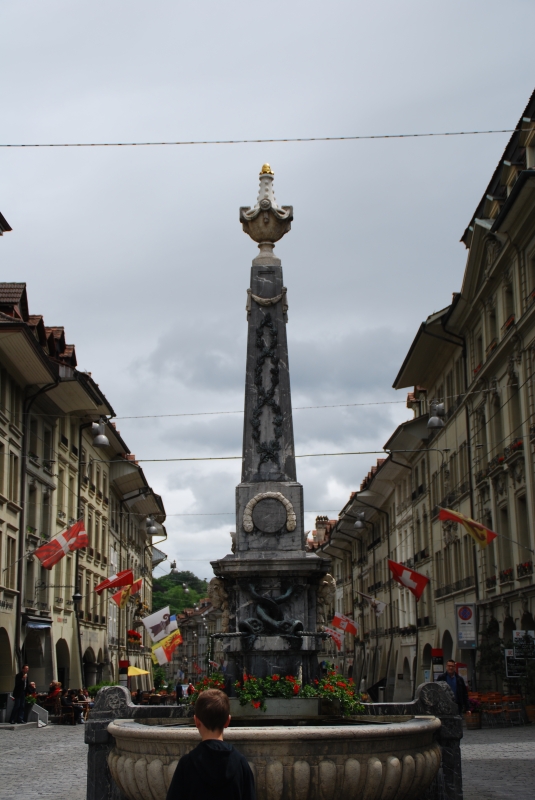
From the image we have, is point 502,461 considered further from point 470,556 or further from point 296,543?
point 296,543

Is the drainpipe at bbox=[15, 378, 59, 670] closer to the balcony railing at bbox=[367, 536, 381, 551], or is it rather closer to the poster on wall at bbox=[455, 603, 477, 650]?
the poster on wall at bbox=[455, 603, 477, 650]

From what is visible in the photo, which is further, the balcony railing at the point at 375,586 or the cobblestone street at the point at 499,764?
the balcony railing at the point at 375,586

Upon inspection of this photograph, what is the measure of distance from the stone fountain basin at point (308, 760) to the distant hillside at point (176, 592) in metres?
126

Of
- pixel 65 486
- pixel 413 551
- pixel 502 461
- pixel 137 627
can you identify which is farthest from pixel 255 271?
pixel 137 627

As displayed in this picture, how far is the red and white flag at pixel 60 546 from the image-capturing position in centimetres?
2688

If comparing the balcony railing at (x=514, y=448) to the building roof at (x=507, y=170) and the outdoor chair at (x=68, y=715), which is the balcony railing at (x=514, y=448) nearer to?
the building roof at (x=507, y=170)

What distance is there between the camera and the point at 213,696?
5.19 meters

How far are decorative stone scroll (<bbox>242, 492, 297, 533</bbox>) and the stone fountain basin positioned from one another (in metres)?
7.30

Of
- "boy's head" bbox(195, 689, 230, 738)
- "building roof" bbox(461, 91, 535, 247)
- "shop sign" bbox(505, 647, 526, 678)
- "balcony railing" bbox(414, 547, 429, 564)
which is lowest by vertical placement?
"shop sign" bbox(505, 647, 526, 678)

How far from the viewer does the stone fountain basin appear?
8000 mm

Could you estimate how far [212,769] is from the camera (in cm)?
506

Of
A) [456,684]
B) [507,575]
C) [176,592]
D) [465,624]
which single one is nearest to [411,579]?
[465,624]

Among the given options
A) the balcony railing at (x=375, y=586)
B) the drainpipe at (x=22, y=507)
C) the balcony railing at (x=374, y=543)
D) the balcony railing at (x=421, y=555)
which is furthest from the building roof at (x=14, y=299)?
the balcony railing at (x=374, y=543)

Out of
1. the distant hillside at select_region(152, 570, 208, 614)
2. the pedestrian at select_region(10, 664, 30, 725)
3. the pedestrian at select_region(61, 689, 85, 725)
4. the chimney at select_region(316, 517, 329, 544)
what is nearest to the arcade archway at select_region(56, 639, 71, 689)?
the pedestrian at select_region(61, 689, 85, 725)
